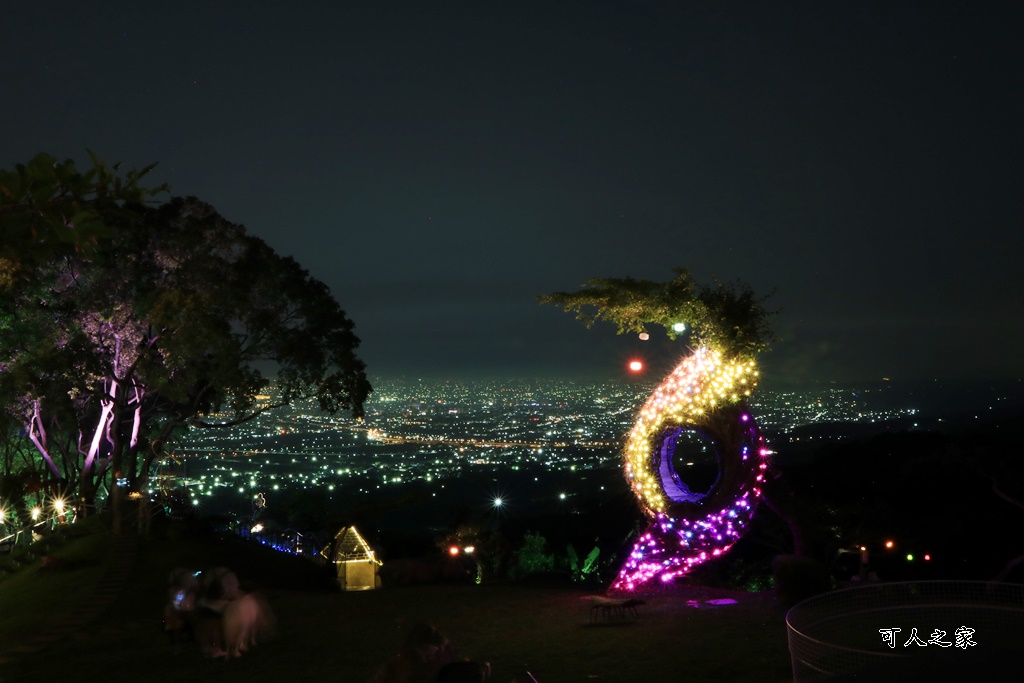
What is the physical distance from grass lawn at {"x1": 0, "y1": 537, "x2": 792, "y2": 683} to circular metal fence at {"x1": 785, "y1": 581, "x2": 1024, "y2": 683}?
2381 millimetres

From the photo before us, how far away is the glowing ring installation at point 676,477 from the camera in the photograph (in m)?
14.1

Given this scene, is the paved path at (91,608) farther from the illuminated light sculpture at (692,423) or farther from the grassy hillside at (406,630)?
the illuminated light sculpture at (692,423)

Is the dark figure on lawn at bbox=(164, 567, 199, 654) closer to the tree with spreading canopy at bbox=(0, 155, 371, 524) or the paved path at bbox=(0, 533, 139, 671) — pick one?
the paved path at bbox=(0, 533, 139, 671)

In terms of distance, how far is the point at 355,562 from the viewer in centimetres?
2386

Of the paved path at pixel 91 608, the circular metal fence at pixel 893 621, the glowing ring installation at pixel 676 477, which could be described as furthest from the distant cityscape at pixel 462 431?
the circular metal fence at pixel 893 621

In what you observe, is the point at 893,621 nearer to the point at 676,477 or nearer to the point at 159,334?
the point at 676,477

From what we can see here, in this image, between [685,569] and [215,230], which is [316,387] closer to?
[215,230]

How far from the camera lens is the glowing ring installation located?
14.1 metres

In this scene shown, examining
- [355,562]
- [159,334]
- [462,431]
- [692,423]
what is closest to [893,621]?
[692,423]

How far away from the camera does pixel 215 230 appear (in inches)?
983

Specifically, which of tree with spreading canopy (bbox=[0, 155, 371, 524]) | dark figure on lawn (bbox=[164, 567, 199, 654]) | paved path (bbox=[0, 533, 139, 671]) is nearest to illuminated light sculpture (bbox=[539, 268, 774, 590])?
dark figure on lawn (bbox=[164, 567, 199, 654])

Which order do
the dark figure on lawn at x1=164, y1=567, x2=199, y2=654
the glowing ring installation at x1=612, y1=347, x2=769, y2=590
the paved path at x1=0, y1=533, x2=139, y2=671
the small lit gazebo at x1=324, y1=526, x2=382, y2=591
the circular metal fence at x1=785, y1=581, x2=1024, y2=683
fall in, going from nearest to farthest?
the circular metal fence at x1=785, y1=581, x2=1024, y2=683 → the dark figure on lawn at x1=164, y1=567, x2=199, y2=654 → the paved path at x1=0, y1=533, x2=139, y2=671 → the glowing ring installation at x1=612, y1=347, x2=769, y2=590 → the small lit gazebo at x1=324, y1=526, x2=382, y2=591

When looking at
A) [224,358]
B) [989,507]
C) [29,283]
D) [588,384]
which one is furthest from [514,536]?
[29,283]

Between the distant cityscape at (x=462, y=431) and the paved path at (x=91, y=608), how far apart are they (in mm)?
6880
